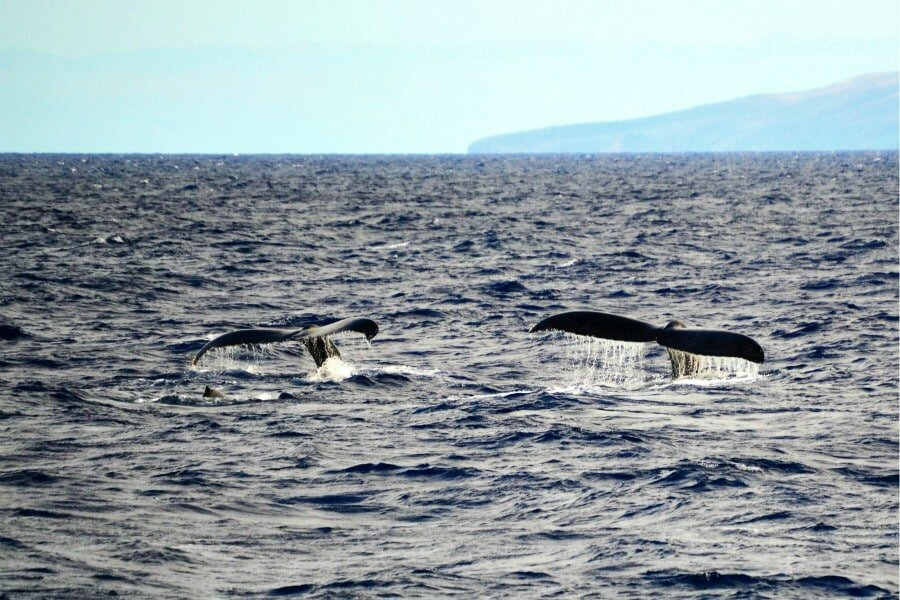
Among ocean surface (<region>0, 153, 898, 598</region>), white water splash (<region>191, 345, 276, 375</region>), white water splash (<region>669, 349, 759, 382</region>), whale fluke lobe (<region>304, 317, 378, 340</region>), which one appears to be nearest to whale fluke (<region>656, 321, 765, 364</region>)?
ocean surface (<region>0, 153, 898, 598</region>)

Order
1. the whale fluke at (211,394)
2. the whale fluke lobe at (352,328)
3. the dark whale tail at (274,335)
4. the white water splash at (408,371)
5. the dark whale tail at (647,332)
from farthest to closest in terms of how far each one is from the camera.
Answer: the white water splash at (408,371), the whale fluke at (211,394), the dark whale tail at (274,335), the whale fluke lobe at (352,328), the dark whale tail at (647,332)

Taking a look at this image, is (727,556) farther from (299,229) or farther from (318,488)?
(299,229)

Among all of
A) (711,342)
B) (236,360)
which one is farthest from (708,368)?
(236,360)

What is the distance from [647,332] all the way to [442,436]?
2.95 m

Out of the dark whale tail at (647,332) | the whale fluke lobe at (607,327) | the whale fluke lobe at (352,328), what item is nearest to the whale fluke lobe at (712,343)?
the dark whale tail at (647,332)

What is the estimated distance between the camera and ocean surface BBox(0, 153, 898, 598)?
10.8 m

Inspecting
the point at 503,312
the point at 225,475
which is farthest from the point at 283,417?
the point at 503,312

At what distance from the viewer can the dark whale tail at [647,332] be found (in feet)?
45.2

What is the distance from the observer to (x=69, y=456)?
47.8 feet

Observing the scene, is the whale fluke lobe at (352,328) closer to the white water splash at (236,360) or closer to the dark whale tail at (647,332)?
the dark whale tail at (647,332)

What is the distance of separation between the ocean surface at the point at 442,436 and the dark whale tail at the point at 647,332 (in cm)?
131

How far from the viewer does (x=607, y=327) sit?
569 inches

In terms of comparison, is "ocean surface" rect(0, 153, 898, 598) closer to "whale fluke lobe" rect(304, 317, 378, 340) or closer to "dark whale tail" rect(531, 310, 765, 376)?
"whale fluke lobe" rect(304, 317, 378, 340)

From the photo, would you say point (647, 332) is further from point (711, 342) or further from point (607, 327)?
point (711, 342)
